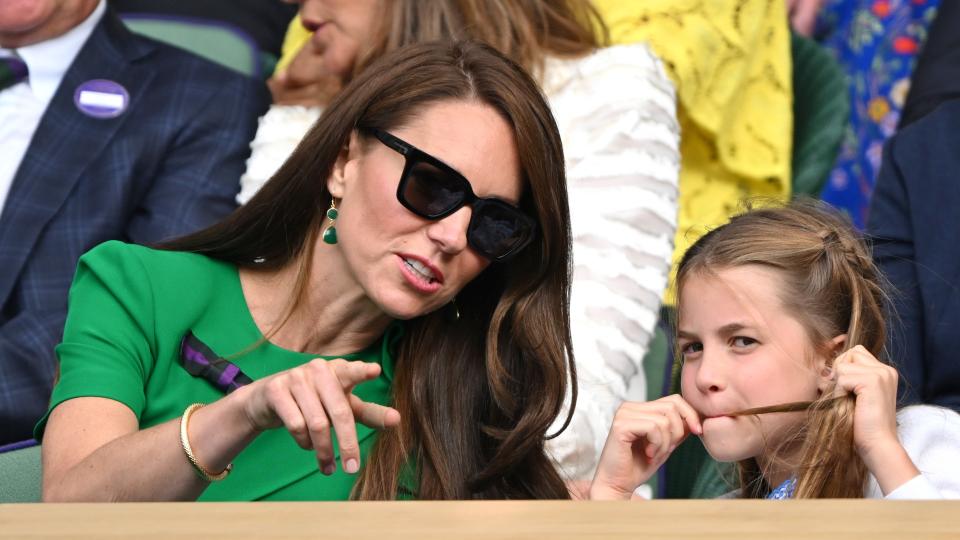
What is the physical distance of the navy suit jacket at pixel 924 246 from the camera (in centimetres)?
223

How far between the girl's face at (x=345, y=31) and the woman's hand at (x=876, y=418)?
1.40 m

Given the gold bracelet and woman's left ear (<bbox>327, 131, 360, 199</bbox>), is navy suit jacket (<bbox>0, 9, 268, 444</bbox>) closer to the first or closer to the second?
woman's left ear (<bbox>327, 131, 360, 199</bbox>)

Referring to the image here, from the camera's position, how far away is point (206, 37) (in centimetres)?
304

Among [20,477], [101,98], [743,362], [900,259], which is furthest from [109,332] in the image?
[900,259]

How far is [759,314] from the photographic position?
1607 millimetres

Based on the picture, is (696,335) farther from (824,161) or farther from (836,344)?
(824,161)

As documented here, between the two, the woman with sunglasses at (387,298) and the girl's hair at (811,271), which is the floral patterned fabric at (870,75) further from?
the woman with sunglasses at (387,298)

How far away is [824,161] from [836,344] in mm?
1216

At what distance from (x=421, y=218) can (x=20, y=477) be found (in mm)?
559

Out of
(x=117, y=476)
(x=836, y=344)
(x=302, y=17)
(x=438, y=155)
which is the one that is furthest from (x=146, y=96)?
(x=836, y=344)

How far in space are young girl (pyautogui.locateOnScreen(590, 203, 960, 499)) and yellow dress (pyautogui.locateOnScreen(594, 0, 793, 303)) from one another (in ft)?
3.15

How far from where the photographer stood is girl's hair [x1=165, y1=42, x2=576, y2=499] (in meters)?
1.70

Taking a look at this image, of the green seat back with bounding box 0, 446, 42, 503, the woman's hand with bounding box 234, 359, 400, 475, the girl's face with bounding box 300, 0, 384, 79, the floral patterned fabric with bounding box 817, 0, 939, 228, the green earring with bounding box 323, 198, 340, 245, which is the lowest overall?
the floral patterned fabric with bounding box 817, 0, 939, 228

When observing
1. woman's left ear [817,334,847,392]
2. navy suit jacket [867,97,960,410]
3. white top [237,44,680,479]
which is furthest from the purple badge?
woman's left ear [817,334,847,392]
